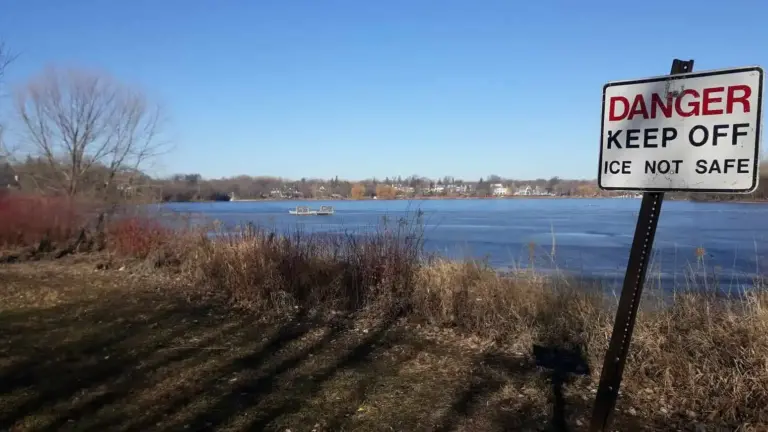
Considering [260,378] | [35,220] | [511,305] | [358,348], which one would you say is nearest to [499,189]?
[35,220]

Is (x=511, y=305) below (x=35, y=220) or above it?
below

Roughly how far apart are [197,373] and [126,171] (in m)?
19.0

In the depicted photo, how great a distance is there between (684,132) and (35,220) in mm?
16757

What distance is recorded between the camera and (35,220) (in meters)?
15.5

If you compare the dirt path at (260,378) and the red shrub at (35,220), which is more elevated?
the red shrub at (35,220)

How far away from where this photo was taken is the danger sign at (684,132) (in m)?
2.59

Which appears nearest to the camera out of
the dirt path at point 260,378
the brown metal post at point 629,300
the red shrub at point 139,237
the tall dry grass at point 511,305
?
the brown metal post at point 629,300

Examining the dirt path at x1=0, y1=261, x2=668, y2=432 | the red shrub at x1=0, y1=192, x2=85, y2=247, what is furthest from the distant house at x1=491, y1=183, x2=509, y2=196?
the dirt path at x1=0, y1=261, x2=668, y2=432

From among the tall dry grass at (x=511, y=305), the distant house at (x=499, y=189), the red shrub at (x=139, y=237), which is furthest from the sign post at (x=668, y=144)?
the distant house at (x=499, y=189)

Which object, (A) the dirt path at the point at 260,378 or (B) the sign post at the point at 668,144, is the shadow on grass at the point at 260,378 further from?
(B) the sign post at the point at 668,144

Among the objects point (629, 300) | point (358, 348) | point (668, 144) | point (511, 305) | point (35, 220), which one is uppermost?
point (668, 144)

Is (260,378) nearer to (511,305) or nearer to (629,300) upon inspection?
(511,305)

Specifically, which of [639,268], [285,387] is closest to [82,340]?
[285,387]

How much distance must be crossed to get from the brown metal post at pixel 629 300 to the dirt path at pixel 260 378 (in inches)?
46.0
